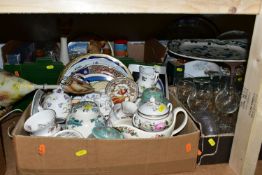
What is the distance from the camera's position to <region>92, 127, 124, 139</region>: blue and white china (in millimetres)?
744

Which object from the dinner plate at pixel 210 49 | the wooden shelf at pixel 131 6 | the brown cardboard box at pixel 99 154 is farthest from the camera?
the dinner plate at pixel 210 49

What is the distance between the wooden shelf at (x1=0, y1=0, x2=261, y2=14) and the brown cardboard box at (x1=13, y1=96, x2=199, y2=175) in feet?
0.93

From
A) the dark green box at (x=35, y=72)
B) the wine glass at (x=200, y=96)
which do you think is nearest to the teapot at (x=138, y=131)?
the wine glass at (x=200, y=96)

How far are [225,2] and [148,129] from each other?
337 millimetres

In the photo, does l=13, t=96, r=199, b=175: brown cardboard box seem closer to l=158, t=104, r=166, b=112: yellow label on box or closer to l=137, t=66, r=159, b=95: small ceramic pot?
l=158, t=104, r=166, b=112: yellow label on box

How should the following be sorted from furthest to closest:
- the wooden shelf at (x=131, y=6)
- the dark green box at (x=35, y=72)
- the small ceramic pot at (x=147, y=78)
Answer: the dark green box at (x=35, y=72) < the small ceramic pot at (x=147, y=78) < the wooden shelf at (x=131, y=6)

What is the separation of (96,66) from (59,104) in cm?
22

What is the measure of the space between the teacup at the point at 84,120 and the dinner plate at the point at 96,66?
228 millimetres

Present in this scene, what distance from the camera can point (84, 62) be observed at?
1.01m

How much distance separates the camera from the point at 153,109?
29.9 inches

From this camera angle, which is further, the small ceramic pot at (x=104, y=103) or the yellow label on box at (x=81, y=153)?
the small ceramic pot at (x=104, y=103)

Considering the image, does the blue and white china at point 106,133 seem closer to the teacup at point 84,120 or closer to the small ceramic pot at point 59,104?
the teacup at point 84,120

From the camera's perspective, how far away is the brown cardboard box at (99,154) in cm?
71

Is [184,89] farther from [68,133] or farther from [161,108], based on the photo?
[68,133]
